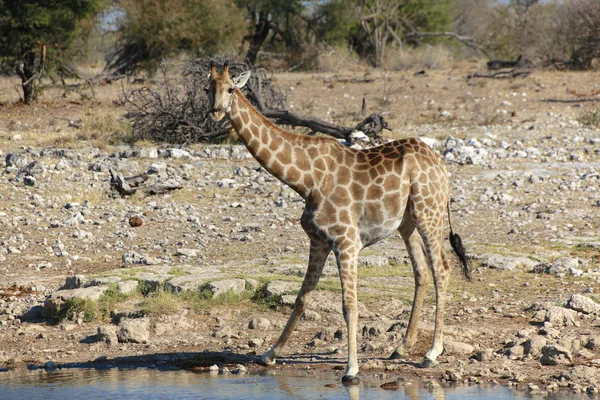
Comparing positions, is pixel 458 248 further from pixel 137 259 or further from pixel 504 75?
pixel 504 75

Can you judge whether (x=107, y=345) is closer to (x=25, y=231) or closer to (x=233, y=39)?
(x=25, y=231)

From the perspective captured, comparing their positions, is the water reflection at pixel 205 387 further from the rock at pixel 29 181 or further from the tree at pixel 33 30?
the tree at pixel 33 30

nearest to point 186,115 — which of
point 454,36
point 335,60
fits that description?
point 335,60

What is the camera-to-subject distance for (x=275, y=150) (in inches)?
270

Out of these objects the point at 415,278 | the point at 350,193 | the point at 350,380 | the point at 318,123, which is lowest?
the point at 350,380

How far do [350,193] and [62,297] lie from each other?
9.68 ft

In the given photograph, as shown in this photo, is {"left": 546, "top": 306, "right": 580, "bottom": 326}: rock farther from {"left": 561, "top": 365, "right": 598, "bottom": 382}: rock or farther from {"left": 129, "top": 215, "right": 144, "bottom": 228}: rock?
{"left": 129, "top": 215, "right": 144, "bottom": 228}: rock

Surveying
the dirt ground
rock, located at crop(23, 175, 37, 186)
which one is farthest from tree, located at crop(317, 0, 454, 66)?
rock, located at crop(23, 175, 37, 186)

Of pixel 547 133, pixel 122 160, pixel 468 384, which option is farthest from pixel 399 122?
pixel 468 384

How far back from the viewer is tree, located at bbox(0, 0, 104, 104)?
21.3m

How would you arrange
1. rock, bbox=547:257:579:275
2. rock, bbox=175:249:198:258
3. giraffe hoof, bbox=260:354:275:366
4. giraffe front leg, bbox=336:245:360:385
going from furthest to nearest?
rock, bbox=175:249:198:258
rock, bbox=547:257:579:275
giraffe hoof, bbox=260:354:275:366
giraffe front leg, bbox=336:245:360:385

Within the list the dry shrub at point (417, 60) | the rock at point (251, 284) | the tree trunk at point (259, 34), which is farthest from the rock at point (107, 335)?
the tree trunk at point (259, 34)

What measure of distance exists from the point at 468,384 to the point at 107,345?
9.87 ft

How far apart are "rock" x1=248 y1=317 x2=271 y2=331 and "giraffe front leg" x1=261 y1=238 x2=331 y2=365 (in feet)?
2.64
